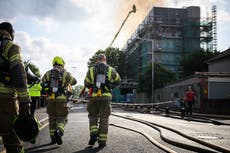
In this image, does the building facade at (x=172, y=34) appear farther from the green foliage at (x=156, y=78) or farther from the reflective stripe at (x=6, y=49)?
the reflective stripe at (x=6, y=49)

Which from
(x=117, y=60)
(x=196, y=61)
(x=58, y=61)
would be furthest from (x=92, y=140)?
(x=117, y=60)

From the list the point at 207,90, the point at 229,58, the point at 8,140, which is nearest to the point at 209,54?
the point at 229,58

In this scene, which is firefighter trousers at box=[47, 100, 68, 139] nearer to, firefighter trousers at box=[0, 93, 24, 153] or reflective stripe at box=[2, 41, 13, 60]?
firefighter trousers at box=[0, 93, 24, 153]

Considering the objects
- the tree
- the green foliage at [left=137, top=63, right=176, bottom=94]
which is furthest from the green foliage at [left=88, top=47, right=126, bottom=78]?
the green foliage at [left=137, top=63, right=176, bottom=94]

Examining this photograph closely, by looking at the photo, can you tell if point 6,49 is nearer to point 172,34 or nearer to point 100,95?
point 100,95

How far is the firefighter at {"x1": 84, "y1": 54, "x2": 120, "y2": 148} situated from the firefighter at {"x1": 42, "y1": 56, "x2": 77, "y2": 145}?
21.8 inches

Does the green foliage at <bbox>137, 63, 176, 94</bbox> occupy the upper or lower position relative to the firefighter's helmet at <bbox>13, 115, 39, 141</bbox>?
upper

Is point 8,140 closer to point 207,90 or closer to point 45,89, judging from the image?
point 45,89

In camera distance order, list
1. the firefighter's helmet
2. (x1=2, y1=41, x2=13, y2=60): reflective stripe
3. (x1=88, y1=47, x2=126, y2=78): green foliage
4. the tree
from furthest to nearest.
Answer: (x1=88, y1=47, x2=126, y2=78): green foliage
the tree
(x1=2, y1=41, x2=13, y2=60): reflective stripe
the firefighter's helmet

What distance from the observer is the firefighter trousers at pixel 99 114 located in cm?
800

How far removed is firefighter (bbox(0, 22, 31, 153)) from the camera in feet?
15.3

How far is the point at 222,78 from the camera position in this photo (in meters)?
34.6

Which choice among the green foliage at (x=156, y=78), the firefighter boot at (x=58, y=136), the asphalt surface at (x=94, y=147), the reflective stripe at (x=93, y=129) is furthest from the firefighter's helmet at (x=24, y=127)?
the green foliage at (x=156, y=78)

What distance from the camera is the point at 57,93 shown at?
8703mm
